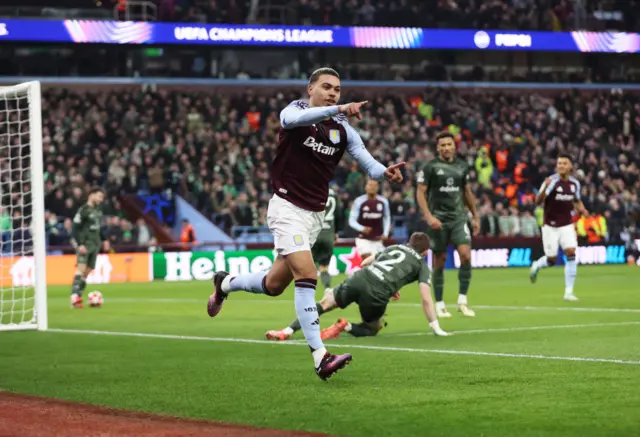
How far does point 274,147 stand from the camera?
40.8m

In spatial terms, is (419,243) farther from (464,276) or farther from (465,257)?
(464,276)

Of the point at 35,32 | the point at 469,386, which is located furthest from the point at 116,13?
the point at 469,386

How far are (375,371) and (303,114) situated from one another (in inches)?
89.6

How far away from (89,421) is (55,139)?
31.2 metres

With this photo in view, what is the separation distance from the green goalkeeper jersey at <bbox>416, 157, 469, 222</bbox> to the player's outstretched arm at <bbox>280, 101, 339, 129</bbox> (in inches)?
303

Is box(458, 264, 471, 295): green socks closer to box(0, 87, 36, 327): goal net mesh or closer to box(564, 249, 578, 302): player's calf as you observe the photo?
box(564, 249, 578, 302): player's calf

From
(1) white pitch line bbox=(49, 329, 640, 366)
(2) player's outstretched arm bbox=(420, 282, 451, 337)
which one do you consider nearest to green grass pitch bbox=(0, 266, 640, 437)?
(1) white pitch line bbox=(49, 329, 640, 366)

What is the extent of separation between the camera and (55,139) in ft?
123

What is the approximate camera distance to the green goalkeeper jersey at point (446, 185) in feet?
55.3

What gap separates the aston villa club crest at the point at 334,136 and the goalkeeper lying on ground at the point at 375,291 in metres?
Result: 3.66

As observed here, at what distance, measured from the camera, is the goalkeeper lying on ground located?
13.0 meters

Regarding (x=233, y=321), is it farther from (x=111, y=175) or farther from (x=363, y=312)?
(x=111, y=175)

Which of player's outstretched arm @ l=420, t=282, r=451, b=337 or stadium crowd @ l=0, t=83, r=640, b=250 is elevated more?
stadium crowd @ l=0, t=83, r=640, b=250

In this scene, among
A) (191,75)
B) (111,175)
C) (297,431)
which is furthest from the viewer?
(191,75)
